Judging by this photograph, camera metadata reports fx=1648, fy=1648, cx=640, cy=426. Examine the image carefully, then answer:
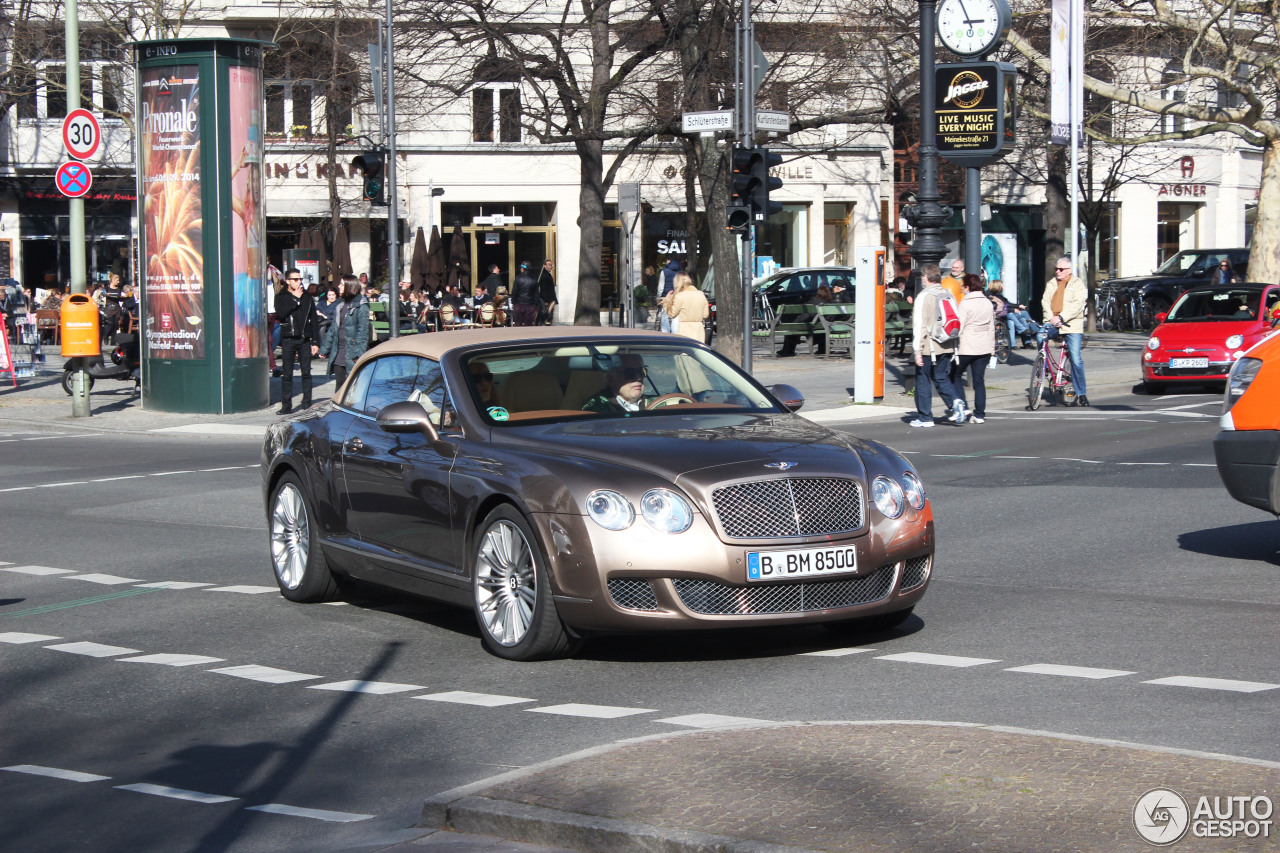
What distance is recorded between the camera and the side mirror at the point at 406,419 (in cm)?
823

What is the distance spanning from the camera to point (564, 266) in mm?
51344

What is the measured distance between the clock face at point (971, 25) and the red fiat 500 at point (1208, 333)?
5.10 meters

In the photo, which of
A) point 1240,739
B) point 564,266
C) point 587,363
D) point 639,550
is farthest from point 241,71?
point 564,266

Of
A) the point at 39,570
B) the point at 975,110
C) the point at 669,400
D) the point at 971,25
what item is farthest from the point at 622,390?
the point at 971,25

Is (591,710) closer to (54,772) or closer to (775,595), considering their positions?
(775,595)

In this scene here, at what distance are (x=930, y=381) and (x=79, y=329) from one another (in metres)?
12.1

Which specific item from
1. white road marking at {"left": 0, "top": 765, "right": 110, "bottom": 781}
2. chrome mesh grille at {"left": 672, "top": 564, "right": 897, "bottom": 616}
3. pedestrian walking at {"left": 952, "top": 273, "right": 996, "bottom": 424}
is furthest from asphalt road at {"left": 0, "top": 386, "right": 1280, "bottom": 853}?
pedestrian walking at {"left": 952, "top": 273, "right": 996, "bottom": 424}

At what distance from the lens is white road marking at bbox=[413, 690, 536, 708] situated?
6855 mm

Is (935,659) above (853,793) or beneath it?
beneath

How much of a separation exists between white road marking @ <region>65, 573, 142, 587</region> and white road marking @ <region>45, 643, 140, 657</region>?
6.54 feet

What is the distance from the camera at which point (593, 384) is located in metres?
8.41

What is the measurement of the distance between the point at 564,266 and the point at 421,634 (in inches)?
1701

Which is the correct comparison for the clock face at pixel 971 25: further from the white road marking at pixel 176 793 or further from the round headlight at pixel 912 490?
the white road marking at pixel 176 793

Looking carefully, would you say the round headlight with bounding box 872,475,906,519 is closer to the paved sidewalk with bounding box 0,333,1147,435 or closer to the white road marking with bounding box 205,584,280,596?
the white road marking with bounding box 205,584,280,596
